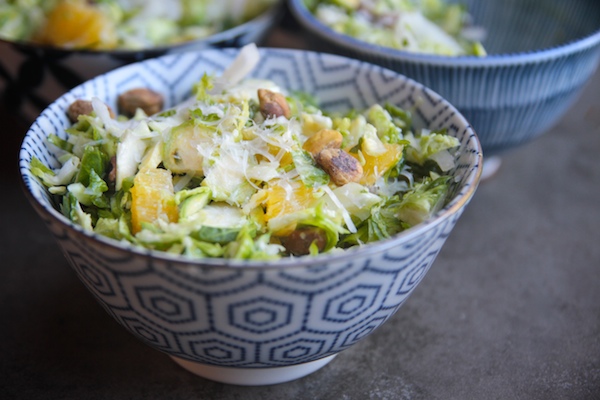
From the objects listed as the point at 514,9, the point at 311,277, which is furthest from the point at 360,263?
the point at 514,9

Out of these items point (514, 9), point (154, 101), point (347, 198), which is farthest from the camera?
point (514, 9)

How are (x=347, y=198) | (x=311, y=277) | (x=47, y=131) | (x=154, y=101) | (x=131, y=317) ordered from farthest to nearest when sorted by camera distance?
(x=154, y=101), (x=47, y=131), (x=347, y=198), (x=131, y=317), (x=311, y=277)

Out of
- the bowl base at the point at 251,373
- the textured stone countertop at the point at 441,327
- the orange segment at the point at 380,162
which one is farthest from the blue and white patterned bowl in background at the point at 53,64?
the bowl base at the point at 251,373

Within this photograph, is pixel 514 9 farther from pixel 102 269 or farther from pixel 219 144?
pixel 102 269

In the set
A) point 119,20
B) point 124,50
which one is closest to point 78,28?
point 119,20

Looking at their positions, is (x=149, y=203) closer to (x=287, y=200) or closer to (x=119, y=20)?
(x=287, y=200)

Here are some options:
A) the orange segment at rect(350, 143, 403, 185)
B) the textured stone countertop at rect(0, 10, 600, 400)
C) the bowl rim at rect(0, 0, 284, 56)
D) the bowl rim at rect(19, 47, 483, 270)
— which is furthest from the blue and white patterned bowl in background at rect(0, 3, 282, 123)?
the orange segment at rect(350, 143, 403, 185)

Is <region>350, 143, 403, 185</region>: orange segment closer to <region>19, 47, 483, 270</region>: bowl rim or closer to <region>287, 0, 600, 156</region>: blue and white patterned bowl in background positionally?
<region>19, 47, 483, 270</region>: bowl rim
